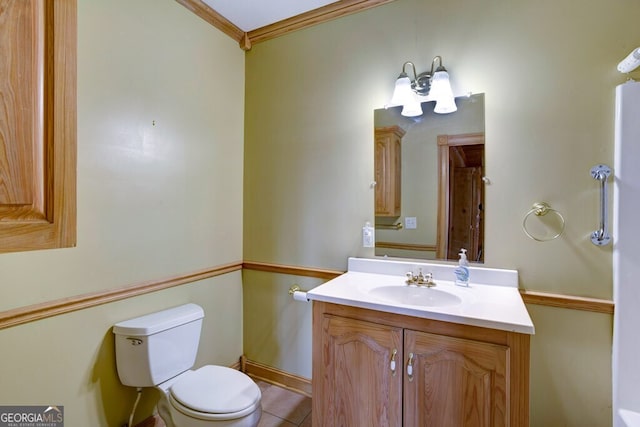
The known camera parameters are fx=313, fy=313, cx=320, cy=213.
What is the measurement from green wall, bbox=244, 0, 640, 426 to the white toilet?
2.24 ft

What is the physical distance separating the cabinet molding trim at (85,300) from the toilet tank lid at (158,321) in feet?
0.43

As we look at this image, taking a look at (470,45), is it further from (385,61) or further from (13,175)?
(13,175)

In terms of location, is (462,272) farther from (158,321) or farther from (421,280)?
(158,321)

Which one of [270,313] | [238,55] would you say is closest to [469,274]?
[270,313]

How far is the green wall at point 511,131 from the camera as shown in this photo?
4.58 ft

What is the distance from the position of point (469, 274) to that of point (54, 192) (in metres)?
1.66

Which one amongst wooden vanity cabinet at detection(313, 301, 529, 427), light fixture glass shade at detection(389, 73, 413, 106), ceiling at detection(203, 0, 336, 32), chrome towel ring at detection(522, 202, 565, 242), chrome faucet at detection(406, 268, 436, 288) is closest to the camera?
wooden vanity cabinet at detection(313, 301, 529, 427)

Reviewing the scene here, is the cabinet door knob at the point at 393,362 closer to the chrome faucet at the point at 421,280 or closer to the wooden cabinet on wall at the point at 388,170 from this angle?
the chrome faucet at the point at 421,280

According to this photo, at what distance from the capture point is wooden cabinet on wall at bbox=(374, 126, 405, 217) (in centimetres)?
182

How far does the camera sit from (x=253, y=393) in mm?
1453

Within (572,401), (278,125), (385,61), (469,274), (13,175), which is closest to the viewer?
(13,175)

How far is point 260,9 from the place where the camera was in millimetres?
2004

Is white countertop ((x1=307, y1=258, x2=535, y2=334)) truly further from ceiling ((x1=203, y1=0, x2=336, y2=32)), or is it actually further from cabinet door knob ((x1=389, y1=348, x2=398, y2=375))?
ceiling ((x1=203, y1=0, x2=336, y2=32))

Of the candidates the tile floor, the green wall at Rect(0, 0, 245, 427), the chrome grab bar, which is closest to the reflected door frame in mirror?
the chrome grab bar
